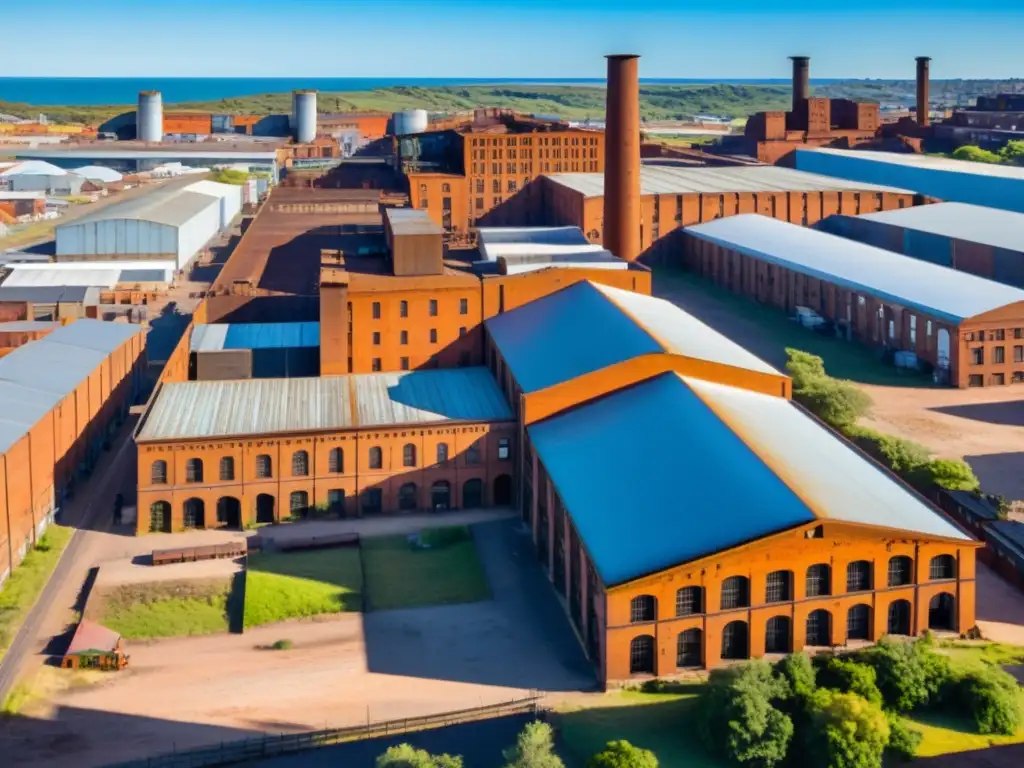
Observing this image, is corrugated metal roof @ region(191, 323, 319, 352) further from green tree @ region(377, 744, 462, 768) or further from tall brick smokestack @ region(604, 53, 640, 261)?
green tree @ region(377, 744, 462, 768)

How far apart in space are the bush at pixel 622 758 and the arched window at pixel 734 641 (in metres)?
6.46

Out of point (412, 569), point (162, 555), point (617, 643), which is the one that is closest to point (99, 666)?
point (162, 555)

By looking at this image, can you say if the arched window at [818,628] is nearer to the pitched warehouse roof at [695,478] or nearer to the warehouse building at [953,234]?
the pitched warehouse roof at [695,478]

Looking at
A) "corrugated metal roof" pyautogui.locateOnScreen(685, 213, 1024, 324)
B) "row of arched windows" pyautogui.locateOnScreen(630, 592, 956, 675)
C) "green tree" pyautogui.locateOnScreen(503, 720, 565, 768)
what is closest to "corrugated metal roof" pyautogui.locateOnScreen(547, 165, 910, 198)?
"corrugated metal roof" pyautogui.locateOnScreen(685, 213, 1024, 324)

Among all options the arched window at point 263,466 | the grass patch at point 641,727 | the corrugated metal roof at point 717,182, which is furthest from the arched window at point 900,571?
the corrugated metal roof at point 717,182

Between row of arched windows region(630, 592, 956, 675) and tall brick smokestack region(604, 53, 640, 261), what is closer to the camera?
row of arched windows region(630, 592, 956, 675)

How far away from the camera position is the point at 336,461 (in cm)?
4306

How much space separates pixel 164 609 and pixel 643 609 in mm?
15925

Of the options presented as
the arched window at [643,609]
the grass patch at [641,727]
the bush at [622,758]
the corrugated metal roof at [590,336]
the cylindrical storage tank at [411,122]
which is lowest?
the grass patch at [641,727]

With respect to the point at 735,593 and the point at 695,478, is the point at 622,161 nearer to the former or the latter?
the point at 695,478

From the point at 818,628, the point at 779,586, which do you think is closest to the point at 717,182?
the point at 818,628

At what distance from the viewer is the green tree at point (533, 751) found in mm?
23875

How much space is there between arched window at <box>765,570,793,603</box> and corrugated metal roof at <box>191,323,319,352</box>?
92.8 feet

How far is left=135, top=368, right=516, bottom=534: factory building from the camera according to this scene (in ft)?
137
